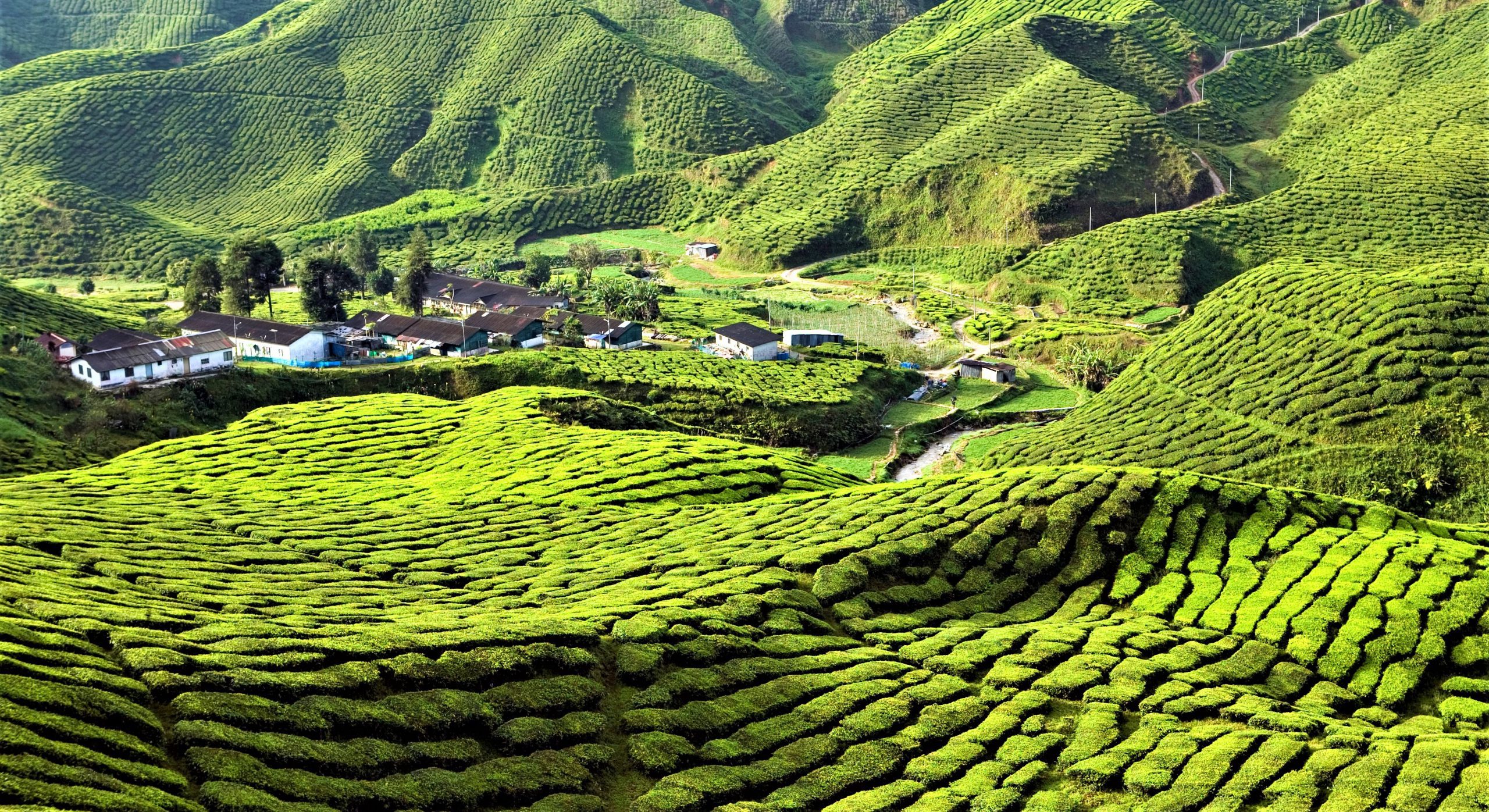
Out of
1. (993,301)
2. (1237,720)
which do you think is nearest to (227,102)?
(993,301)

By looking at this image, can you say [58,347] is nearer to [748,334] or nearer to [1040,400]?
[748,334]

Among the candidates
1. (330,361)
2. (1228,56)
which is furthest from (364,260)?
(1228,56)

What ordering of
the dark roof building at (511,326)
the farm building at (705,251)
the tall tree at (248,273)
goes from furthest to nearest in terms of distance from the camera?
1. the farm building at (705,251)
2. the tall tree at (248,273)
3. the dark roof building at (511,326)

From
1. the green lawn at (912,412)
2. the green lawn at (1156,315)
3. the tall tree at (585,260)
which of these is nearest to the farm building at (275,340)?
the green lawn at (912,412)

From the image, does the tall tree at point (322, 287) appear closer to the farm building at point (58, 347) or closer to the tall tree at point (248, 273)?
the tall tree at point (248, 273)

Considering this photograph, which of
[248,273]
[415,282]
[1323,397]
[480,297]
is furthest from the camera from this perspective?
[480,297]

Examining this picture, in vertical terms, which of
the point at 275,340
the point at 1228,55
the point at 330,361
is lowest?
the point at 330,361
